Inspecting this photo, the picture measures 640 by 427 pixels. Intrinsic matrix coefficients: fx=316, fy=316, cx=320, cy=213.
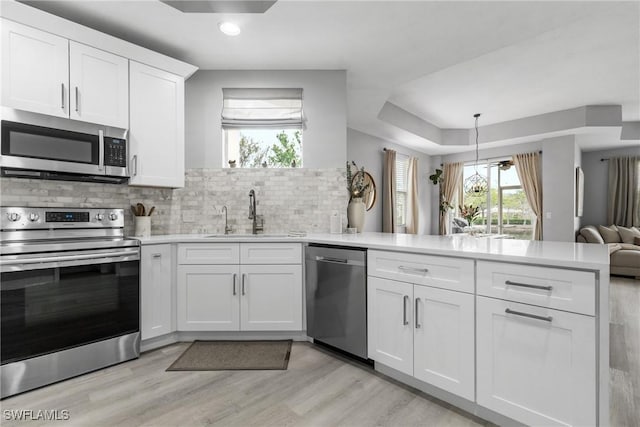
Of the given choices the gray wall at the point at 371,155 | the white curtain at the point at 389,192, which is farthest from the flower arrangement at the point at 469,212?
the white curtain at the point at 389,192

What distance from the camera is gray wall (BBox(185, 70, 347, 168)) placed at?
331 cm

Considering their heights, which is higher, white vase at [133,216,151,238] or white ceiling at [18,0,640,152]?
white ceiling at [18,0,640,152]

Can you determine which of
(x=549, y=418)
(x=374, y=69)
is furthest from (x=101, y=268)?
(x=374, y=69)

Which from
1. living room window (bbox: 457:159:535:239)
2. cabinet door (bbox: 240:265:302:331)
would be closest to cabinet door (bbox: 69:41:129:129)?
cabinet door (bbox: 240:265:302:331)

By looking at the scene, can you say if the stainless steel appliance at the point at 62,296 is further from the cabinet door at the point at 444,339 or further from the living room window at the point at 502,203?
the living room window at the point at 502,203

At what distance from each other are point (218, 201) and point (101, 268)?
1256 millimetres

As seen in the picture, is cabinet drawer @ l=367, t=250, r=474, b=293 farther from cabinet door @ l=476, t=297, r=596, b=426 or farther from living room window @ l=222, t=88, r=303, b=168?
living room window @ l=222, t=88, r=303, b=168

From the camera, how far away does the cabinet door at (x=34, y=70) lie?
2.07 metres

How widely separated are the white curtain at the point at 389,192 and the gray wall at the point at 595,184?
480cm

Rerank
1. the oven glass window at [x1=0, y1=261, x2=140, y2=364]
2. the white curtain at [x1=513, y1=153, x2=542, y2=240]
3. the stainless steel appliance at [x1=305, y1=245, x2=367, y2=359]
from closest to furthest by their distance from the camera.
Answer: the oven glass window at [x1=0, y1=261, x2=140, y2=364], the stainless steel appliance at [x1=305, y1=245, x2=367, y2=359], the white curtain at [x1=513, y1=153, x2=542, y2=240]

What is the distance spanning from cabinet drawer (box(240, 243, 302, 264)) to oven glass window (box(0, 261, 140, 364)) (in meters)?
0.82

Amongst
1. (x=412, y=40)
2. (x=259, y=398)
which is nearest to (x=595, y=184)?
(x=412, y=40)

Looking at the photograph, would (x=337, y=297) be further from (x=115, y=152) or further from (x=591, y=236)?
(x=591, y=236)

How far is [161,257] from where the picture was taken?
2566mm
